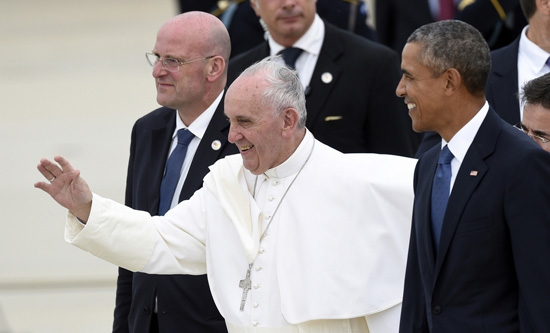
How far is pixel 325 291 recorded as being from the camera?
4215mm

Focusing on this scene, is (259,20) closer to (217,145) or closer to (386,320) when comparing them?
(217,145)

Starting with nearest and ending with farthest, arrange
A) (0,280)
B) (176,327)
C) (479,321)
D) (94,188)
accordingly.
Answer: (479,321) < (176,327) < (0,280) < (94,188)

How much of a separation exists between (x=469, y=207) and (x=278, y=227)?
36.9 inches

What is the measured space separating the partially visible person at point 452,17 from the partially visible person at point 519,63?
0.98m

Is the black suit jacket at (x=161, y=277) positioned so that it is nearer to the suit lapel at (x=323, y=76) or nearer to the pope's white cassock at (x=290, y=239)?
the pope's white cassock at (x=290, y=239)

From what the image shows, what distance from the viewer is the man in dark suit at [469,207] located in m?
3.53

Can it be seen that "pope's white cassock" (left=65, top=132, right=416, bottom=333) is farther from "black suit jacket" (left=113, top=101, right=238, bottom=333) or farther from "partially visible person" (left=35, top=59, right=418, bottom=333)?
"black suit jacket" (left=113, top=101, right=238, bottom=333)

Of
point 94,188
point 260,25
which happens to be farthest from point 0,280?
point 260,25

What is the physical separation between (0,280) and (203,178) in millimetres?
3847

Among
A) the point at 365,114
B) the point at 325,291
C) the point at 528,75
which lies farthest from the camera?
the point at 365,114

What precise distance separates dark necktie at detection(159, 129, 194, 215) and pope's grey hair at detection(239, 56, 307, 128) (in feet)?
2.26

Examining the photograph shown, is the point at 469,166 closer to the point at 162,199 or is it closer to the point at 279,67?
the point at 279,67

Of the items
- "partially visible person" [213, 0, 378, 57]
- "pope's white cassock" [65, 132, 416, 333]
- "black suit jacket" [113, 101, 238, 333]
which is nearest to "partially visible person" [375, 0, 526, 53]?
"partially visible person" [213, 0, 378, 57]

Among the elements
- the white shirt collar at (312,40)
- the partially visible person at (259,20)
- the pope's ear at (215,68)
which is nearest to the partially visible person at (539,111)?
the pope's ear at (215,68)
